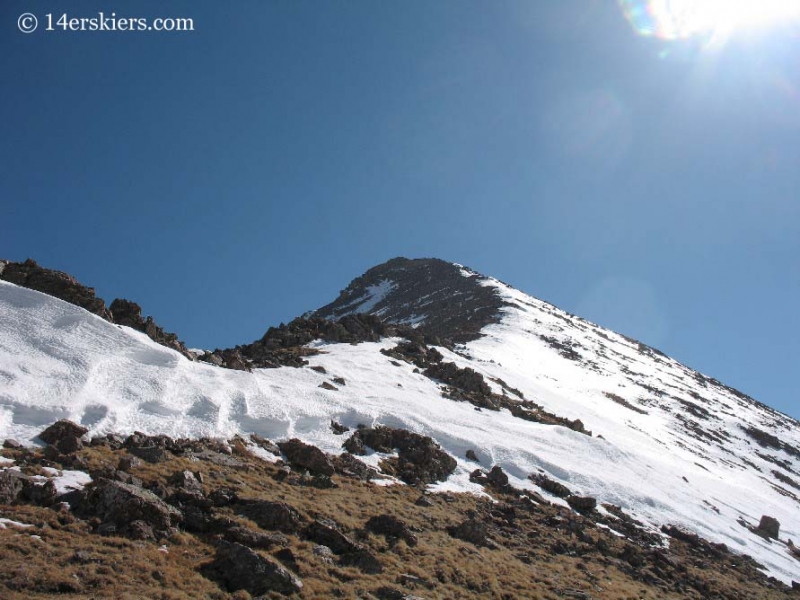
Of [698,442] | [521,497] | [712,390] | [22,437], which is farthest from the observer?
[712,390]

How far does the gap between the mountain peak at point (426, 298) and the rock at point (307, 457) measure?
45641 mm

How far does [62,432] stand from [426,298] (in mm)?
91969

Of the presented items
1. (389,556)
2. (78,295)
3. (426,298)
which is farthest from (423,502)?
(426,298)

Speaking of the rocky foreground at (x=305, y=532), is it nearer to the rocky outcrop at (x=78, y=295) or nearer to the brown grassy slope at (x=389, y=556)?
the brown grassy slope at (x=389, y=556)

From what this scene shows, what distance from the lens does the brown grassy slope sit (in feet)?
33.1

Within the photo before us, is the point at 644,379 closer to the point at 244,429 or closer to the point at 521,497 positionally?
the point at 521,497

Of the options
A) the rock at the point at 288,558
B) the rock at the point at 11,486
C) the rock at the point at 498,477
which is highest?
the rock at the point at 498,477

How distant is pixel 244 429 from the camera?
2134 centimetres

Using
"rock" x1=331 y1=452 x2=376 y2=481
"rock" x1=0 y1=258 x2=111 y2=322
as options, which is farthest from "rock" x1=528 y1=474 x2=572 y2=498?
"rock" x1=0 y1=258 x2=111 y2=322

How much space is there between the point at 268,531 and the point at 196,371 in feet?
43.9

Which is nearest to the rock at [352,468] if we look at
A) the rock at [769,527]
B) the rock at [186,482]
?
the rock at [186,482]

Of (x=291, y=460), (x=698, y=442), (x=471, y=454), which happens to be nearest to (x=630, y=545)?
(x=471, y=454)

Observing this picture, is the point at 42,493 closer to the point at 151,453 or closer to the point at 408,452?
the point at 151,453

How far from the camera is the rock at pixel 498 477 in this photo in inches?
956
